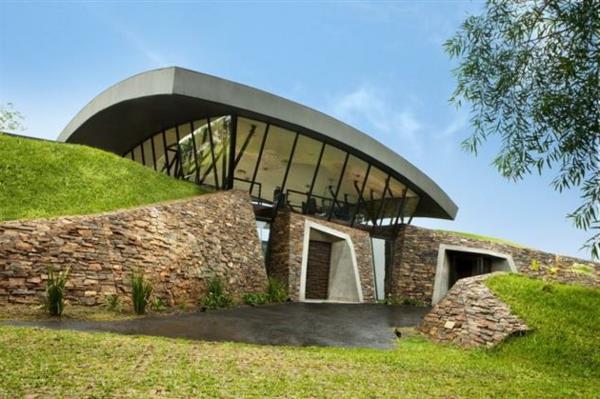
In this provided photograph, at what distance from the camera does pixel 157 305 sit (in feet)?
36.4

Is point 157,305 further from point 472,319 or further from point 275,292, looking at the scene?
point 472,319

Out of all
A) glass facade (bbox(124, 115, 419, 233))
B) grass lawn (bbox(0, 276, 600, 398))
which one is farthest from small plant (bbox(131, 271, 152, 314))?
glass facade (bbox(124, 115, 419, 233))

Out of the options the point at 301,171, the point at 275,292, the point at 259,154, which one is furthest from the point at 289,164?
the point at 275,292

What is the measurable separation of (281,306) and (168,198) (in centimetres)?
536

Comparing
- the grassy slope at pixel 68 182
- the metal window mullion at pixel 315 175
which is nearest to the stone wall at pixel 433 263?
the metal window mullion at pixel 315 175

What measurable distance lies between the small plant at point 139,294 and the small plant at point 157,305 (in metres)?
0.30

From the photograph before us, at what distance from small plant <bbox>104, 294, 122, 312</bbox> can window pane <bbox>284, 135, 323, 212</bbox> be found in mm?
9904

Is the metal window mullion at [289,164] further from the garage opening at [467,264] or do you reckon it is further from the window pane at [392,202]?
the garage opening at [467,264]

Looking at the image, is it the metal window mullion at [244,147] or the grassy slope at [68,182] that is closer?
the grassy slope at [68,182]

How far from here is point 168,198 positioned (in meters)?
15.2

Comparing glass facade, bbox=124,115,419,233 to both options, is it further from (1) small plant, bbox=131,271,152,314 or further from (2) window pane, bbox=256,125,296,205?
(1) small plant, bbox=131,271,152,314

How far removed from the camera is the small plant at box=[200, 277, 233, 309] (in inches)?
→ 498

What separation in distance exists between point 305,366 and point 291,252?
10390mm

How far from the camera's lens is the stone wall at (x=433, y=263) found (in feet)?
70.2
